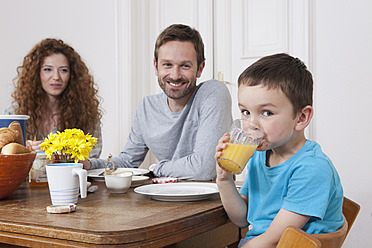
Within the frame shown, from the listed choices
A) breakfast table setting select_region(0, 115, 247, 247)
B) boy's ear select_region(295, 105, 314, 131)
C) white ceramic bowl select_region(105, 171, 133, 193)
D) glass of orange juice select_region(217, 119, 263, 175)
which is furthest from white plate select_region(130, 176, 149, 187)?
boy's ear select_region(295, 105, 314, 131)

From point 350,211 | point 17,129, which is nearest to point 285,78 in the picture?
point 350,211

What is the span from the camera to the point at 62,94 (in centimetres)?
247

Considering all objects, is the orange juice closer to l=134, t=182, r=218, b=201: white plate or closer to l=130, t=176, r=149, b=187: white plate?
l=134, t=182, r=218, b=201: white plate

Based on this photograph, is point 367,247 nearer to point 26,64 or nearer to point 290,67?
point 290,67

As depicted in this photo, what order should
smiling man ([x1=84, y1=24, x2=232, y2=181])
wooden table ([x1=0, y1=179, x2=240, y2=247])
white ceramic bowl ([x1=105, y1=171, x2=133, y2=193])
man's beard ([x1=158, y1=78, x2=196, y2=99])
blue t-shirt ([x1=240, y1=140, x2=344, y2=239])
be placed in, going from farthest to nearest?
man's beard ([x1=158, y1=78, x2=196, y2=99]) → smiling man ([x1=84, y1=24, x2=232, y2=181]) → white ceramic bowl ([x1=105, y1=171, x2=133, y2=193]) → blue t-shirt ([x1=240, y1=140, x2=344, y2=239]) → wooden table ([x1=0, y1=179, x2=240, y2=247])

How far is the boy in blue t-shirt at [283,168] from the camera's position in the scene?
3.48 feet

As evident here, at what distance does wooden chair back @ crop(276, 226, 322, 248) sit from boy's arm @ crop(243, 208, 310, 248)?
154 mm

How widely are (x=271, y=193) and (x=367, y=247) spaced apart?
175cm

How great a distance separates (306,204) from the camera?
41.3 inches

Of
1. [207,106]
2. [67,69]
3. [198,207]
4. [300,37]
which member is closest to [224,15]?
[300,37]

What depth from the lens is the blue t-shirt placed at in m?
1.05

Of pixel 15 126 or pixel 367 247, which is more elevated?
pixel 15 126

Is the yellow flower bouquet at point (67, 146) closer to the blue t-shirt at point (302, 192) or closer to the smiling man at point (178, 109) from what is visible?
the smiling man at point (178, 109)

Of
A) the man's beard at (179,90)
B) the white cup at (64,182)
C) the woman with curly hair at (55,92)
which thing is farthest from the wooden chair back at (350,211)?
the woman with curly hair at (55,92)
